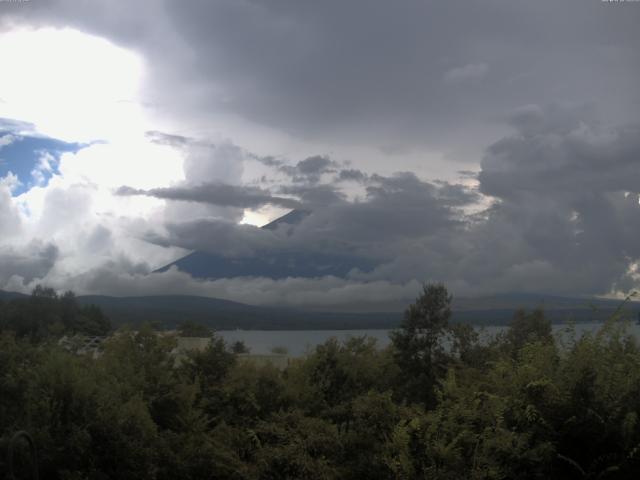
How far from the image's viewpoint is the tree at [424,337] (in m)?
21.0

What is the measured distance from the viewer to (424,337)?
21.9 meters

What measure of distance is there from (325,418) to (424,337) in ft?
25.2

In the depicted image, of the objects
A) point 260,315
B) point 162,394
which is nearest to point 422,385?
point 162,394

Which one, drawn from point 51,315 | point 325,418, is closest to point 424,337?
point 325,418

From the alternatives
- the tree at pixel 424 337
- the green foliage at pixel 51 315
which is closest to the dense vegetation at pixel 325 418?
the tree at pixel 424 337

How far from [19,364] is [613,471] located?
11.2 m

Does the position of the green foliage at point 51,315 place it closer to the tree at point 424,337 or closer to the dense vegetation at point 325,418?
the tree at point 424,337

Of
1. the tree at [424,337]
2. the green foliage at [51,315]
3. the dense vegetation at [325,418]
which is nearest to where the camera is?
the dense vegetation at [325,418]

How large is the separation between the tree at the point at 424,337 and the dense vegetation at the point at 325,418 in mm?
4092

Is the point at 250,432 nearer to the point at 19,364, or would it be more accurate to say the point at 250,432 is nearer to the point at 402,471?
the point at 402,471

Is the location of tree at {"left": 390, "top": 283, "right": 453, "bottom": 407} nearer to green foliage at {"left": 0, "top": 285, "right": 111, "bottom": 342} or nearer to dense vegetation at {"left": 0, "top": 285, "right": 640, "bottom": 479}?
dense vegetation at {"left": 0, "top": 285, "right": 640, "bottom": 479}

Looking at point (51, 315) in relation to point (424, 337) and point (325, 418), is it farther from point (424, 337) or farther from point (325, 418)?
point (325, 418)

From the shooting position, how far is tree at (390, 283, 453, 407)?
68.7ft

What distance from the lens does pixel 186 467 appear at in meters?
12.4
